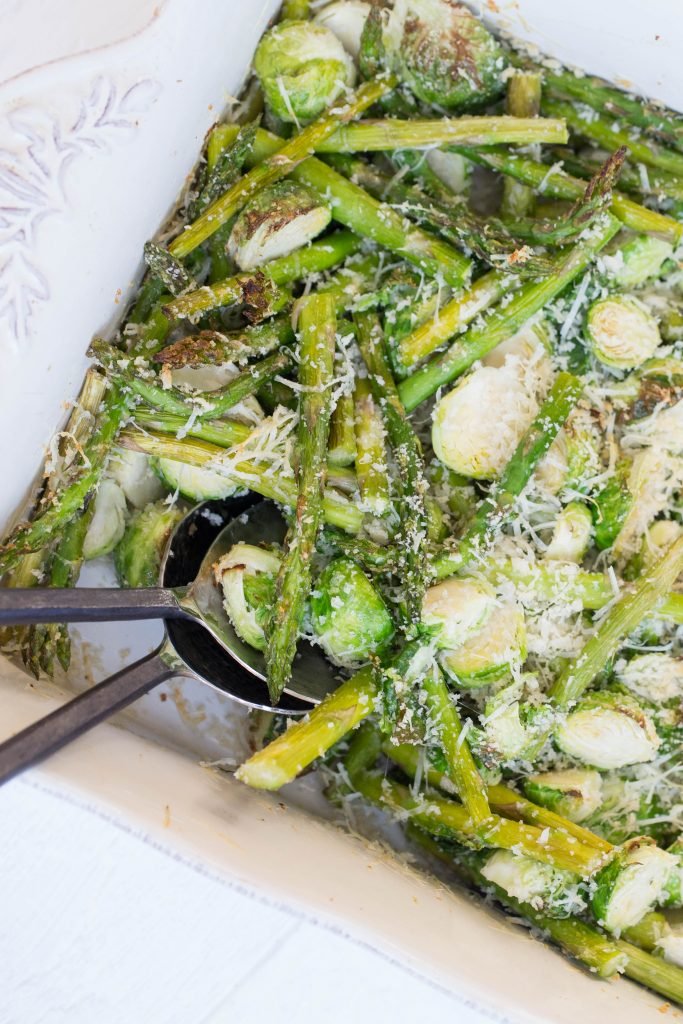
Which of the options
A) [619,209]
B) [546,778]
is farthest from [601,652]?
[619,209]

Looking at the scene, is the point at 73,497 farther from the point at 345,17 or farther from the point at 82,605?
the point at 345,17

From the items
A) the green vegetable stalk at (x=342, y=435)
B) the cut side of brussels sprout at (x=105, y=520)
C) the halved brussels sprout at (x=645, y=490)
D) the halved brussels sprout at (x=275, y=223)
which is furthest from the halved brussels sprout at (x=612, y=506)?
the cut side of brussels sprout at (x=105, y=520)

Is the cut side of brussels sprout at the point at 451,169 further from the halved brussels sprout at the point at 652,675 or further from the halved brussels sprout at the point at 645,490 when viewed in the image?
the halved brussels sprout at the point at 652,675

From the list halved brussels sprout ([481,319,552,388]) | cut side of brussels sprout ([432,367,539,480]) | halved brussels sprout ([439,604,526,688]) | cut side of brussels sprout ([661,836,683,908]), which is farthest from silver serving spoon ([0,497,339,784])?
cut side of brussels sprout ([661,836,683,908])

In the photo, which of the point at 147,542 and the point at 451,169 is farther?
the point at 451,169

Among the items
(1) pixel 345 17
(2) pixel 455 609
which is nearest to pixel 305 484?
(2) pixel 455 609

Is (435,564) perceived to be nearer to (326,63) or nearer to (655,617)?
(655,617)

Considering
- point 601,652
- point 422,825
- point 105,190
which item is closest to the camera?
point 105,190
